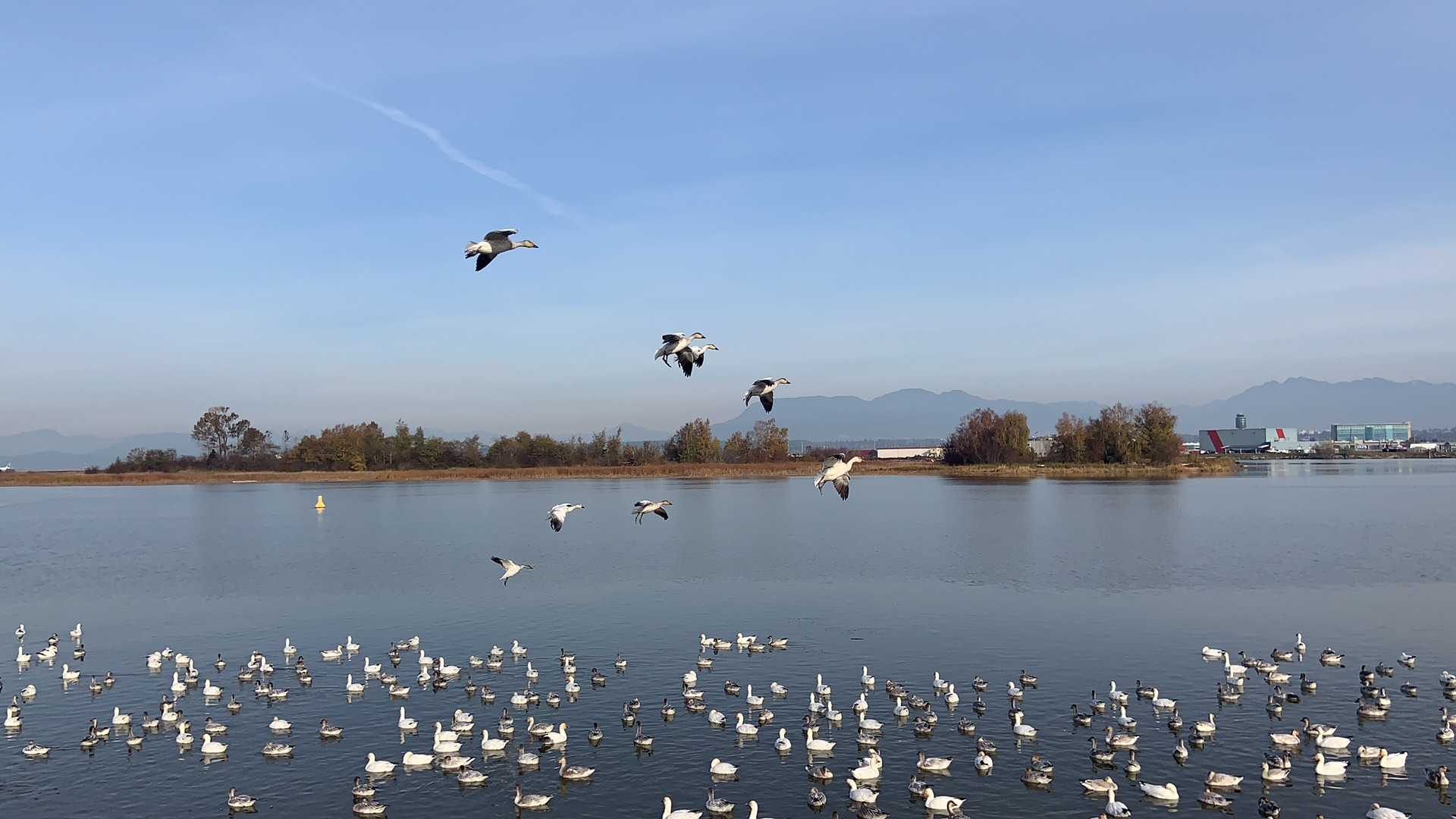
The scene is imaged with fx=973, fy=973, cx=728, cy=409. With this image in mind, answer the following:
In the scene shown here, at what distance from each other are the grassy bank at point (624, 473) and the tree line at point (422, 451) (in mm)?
4101

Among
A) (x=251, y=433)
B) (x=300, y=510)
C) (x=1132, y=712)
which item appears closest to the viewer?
(x=1132, y=712)

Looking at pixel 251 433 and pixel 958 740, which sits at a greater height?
pixel 251 433

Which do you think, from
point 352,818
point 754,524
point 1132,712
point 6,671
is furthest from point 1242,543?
point 6,671

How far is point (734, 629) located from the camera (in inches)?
1225

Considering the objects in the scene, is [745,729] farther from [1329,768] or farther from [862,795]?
[1329,768]

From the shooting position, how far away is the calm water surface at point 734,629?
18484mm

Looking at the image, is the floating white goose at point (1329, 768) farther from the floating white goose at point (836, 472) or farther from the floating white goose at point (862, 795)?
the floating white goose at point (836, 472)

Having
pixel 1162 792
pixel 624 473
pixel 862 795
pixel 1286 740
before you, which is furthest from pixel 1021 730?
pixel 624 473

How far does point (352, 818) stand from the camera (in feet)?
55.6

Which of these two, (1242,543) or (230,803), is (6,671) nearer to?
(230,803)

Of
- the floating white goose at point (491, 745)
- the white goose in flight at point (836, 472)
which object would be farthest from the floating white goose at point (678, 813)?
the white goose in flight at point (836, 472)

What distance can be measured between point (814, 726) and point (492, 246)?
13458mm

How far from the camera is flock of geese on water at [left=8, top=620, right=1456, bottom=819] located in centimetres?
1755

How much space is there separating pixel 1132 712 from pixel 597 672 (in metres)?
13.2
